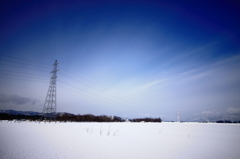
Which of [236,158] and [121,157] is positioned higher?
[121,157]

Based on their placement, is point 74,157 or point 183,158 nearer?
point 74,157

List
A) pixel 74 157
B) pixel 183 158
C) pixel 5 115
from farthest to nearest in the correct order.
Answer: pixel 5 115
pixel 183 158
pixel 74 157

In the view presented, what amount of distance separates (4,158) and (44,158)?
34.2 inches

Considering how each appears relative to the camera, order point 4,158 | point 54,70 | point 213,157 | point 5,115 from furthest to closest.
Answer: point 5,115, point 54,70, point 213,157, point 4,158

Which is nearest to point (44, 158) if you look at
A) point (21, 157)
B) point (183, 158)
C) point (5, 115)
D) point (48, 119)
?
point (21, 157)

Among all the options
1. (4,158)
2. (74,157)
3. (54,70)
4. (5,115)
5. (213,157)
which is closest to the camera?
(4,158)

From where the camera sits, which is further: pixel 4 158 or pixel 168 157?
pixel 168 157

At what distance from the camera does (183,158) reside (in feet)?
11.2

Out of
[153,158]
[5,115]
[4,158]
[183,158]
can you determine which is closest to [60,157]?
[4,158]

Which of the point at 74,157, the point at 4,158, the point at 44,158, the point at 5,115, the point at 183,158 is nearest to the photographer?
the point at 4,158

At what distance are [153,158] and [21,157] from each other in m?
3.56

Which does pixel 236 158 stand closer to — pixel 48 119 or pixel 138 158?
pixel 138 158

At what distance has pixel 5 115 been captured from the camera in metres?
29.4

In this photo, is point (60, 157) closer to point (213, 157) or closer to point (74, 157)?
point (74, 157)
